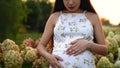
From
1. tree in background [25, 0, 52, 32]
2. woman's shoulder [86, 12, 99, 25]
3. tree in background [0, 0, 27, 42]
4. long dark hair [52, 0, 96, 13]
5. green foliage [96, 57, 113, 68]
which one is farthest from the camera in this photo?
tree in background [25, 0, 52, 32]

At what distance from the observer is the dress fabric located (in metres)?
4.16

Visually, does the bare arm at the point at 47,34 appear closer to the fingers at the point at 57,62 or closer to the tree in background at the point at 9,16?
the fingers at the point at 57,62

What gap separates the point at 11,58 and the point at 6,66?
121 millimetres

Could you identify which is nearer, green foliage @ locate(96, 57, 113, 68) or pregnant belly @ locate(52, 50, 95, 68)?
pregnant belly @ locate(52, 50, 95, 68)

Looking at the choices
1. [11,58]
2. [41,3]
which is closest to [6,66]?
[11,58]

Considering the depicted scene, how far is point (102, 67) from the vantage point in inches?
219

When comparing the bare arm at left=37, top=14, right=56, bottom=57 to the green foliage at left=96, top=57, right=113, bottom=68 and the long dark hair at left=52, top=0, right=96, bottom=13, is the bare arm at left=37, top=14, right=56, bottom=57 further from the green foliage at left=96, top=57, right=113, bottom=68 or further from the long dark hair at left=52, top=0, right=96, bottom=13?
the green foliage at left=96, top=57, right=113, bottom=68

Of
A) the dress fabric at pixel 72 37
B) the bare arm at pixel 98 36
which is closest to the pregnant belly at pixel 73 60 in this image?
the dress fabric at pixel 72 37

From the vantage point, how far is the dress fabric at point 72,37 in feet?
13.7

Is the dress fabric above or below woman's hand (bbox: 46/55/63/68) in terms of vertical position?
above

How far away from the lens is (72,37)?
4.21 metres

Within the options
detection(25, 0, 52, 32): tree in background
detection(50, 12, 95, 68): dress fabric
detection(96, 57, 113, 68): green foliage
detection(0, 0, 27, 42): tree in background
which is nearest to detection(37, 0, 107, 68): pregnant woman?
detection(50, 12, 95, 68): dress fabric

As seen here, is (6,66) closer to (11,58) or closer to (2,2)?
(11,58)

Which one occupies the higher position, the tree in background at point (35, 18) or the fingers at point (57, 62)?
the fingers at point (57, 62)
